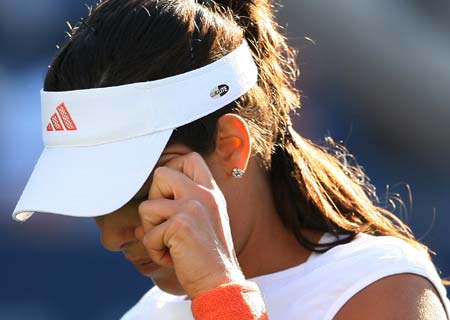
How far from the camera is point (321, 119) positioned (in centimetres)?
414

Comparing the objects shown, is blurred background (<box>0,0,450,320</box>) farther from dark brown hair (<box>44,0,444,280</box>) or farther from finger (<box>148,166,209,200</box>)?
finger (<box>148,166,209,200</box>)

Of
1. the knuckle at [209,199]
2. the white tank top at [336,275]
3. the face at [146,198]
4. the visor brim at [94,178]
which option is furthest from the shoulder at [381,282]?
the visor brim at [94,178]

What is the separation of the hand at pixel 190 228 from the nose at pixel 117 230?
0.27ft

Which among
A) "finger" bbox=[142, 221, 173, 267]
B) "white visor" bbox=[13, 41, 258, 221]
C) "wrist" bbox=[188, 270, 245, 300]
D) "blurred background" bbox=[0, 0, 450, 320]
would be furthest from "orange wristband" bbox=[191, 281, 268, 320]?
"blurred background" bbox=[0, 0, 450, 320]

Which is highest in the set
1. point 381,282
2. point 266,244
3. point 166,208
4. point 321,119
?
point 166,208

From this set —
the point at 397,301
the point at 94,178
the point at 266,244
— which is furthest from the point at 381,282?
the point at 94,178

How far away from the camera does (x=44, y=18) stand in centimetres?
413

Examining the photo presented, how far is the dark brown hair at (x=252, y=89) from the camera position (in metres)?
1.65

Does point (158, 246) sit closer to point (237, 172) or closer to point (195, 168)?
point (195, 168)

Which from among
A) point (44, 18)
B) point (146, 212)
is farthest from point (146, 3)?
point (44, 18)

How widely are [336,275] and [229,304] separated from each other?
344 mm

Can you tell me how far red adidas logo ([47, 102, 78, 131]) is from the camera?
1.67 meters

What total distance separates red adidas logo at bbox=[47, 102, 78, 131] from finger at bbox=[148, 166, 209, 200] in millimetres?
201

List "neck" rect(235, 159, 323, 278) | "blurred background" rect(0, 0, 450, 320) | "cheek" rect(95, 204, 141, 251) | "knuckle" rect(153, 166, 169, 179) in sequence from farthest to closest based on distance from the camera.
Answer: "blurred background" rect(0, 0, 450, 320)
"neck" rect(235, 159, 323, 278)
"cheek" rect(95, 204, 141, 251)
"knuckle" rect(153, 166, 169, 179)
